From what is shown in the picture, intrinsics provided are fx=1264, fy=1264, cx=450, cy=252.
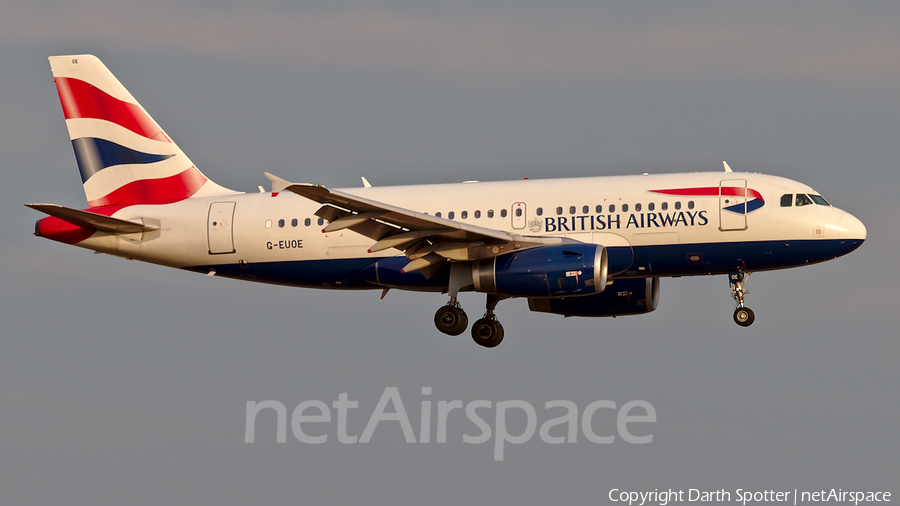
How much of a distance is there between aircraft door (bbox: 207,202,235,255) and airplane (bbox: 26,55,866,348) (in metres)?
0.05

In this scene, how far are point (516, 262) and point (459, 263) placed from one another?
2265 millimetres

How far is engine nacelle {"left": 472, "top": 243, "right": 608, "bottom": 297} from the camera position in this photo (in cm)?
3762

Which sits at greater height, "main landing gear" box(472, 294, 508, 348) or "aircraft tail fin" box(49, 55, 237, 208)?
"aircraft tail fin" box(49, 55, 237, 208)

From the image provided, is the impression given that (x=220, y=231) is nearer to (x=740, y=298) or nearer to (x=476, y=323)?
(x=476, y=323)

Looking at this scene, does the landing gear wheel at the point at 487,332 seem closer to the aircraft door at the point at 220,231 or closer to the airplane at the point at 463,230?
the airplane at the point at 463,230

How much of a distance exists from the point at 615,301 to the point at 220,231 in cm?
1387

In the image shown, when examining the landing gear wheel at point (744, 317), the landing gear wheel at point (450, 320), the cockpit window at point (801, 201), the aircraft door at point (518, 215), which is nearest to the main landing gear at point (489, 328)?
the landing gear wheel at point (450, 320)

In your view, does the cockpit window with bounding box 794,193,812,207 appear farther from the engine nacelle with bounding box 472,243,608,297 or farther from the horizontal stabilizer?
the horizontal stabilizer

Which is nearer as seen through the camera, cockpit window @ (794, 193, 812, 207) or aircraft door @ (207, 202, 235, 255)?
cockpit window @ (794, 193, 812, 207)

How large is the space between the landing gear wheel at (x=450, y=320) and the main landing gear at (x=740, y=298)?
865 cm

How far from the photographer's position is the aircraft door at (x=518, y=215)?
132ft

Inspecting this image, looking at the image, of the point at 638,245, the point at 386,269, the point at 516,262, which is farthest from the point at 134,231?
the point at 638,245

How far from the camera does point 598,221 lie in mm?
39469

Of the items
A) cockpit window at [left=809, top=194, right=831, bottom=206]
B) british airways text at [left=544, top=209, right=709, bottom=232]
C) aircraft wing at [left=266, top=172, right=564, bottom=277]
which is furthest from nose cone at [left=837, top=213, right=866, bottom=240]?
aircraft wing at [left=266, top=172, right=564, bottom=277]
